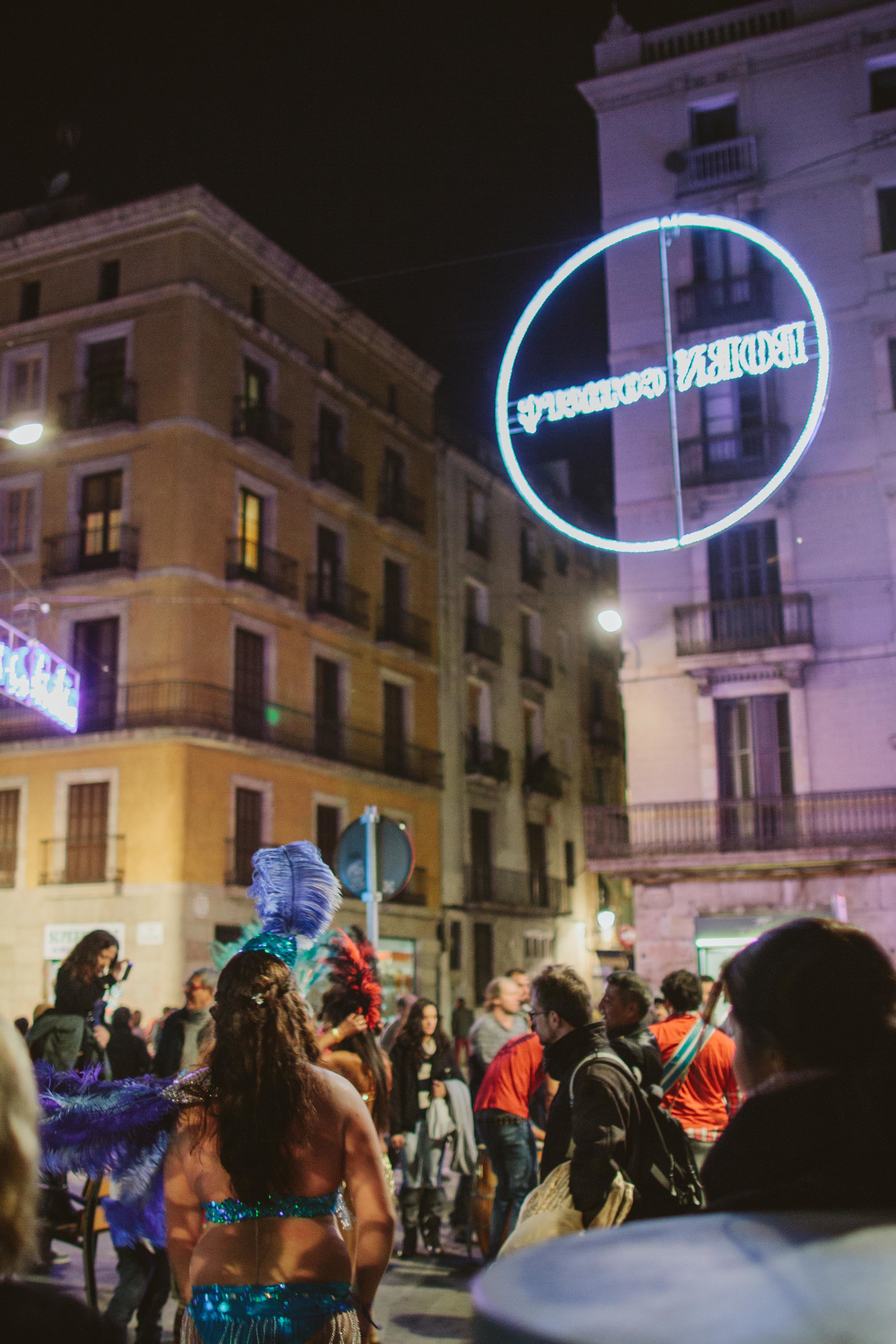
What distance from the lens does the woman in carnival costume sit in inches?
126

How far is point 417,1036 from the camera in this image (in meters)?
10.6

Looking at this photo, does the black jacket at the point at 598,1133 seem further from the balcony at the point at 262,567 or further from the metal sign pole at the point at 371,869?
the balcony at the point at 262,567

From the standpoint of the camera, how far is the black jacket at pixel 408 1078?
10289 millimetres

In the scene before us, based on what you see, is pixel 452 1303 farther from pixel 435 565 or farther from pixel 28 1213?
pixel 435 565

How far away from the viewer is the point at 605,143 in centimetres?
2475

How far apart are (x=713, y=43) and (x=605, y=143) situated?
2565 millimetres

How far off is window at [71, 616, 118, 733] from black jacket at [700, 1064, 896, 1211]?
81.8 feet

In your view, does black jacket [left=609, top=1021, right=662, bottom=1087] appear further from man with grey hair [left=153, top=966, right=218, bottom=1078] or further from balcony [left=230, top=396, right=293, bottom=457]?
balcony [left=230, top=396, right=293, bottom=457]

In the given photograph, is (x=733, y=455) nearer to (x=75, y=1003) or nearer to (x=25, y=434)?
(x=25, y=434)

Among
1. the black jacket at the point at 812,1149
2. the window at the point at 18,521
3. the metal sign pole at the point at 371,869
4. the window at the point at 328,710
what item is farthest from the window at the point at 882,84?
the black jacket at the point at 812,1149

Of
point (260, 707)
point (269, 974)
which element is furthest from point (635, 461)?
point (269, 974)

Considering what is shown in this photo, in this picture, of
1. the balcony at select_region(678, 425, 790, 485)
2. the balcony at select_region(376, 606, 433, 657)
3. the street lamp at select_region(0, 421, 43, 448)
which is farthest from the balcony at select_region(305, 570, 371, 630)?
the street lamp at select_region(0, 421, 43, 448)

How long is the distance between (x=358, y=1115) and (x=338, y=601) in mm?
27364

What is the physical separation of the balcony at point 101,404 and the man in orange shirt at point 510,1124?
2120 centimetres
